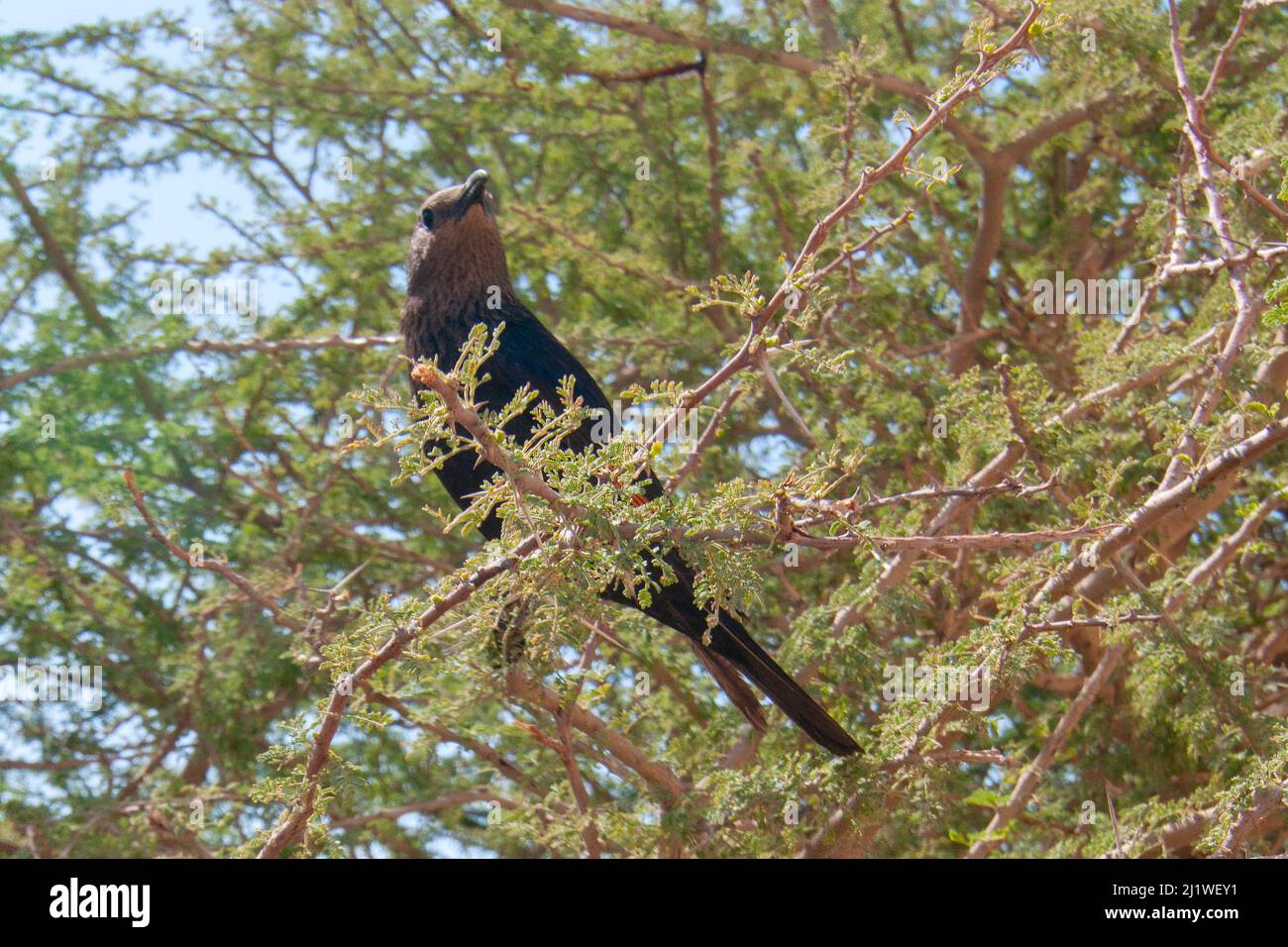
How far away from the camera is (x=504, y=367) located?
4133 millimetres

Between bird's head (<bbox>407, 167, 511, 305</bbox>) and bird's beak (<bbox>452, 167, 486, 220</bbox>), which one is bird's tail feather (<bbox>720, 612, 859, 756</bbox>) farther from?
bird's beak (<bbox>452, 167, 486, 220</bbox>)

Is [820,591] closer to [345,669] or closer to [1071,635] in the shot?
[1071,635]

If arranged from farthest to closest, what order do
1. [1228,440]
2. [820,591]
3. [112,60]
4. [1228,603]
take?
[112,60] → [820,591] → [1228,603] → [1228,440]

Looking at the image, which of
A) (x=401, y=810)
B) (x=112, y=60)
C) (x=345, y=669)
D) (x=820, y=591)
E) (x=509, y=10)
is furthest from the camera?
(x=112, y=60)

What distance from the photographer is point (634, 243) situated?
5582 millimetres

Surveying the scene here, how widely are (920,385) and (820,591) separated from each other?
0.86 meters

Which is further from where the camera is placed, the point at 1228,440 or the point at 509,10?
the point at 509,10

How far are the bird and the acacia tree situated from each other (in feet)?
0.46

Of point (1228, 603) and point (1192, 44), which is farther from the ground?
point (1192, 44)

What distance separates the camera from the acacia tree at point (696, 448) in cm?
297

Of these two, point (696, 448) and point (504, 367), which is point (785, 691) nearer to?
point (696, 448)

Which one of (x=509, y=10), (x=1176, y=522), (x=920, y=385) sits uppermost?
(x=509, y=10)

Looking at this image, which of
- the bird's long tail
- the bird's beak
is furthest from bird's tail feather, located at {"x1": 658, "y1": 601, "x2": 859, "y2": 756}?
the bird's beak
